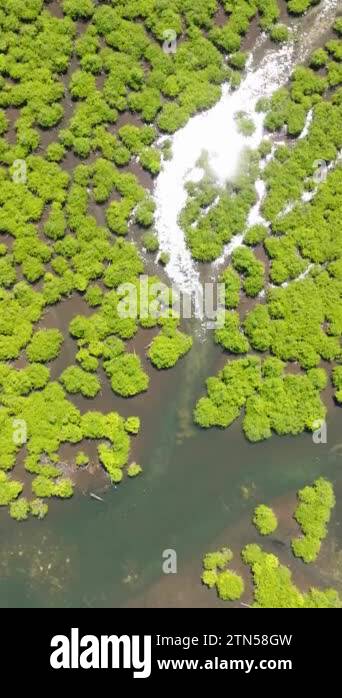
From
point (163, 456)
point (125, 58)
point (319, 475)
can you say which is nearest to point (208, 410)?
point (163, 456)

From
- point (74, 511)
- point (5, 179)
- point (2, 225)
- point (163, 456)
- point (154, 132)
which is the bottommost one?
point (74, 511)

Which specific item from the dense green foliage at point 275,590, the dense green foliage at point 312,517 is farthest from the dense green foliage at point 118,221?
the dense green foliage at point 312,517

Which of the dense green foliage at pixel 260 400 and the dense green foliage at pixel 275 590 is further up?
the dense green foliage at pixel 260 400

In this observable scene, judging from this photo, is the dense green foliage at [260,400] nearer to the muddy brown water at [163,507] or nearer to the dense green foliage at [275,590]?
the muddy brown water at [163,507]

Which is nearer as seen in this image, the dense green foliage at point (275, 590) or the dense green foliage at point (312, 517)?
the dense green foliage at point (275, 590)

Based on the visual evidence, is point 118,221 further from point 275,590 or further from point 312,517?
point 275,590

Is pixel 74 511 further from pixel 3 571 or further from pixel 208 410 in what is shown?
pixel 208 410

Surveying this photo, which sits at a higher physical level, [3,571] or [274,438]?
[274,438]

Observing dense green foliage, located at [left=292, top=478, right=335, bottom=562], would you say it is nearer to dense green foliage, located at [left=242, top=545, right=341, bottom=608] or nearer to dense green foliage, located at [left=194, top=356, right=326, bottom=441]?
dense green foliage, located at [left=242, top=545, right=341, bottom=608]

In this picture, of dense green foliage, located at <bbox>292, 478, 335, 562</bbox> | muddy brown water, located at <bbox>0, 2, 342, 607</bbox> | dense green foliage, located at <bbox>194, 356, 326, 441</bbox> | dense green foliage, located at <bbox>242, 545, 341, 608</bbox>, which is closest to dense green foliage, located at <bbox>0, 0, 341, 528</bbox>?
dense green foliage, located at <bbox>194, 356, 326, 441</bbox>
